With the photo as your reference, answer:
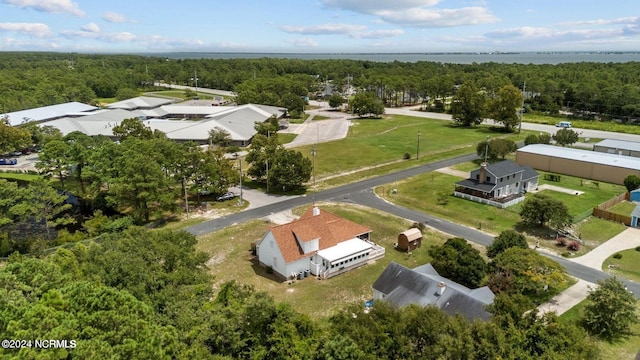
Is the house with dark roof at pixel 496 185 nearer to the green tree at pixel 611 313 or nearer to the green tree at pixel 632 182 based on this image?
the green tree at pixel 632 182

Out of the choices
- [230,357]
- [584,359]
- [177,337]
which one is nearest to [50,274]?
[177,337]

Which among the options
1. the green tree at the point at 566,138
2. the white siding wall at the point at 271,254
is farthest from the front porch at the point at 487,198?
the green tree at the point at 566,138

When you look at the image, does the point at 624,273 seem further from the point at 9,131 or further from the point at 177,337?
the point at 9,131

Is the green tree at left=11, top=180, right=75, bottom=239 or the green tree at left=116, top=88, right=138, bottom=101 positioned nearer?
the green tree at left=11, top=180, right=75, bottom=239

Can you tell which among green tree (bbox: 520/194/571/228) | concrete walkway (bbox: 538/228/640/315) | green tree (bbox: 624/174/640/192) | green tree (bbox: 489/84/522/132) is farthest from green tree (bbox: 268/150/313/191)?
green tree (bbox: 489/84/522/132)

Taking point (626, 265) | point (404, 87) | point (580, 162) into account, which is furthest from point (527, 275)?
point (404, 87)

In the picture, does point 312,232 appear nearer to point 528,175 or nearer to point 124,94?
point 528,175

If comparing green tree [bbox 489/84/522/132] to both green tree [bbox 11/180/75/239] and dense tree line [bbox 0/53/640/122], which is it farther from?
green tree [bbox 11/180/75/239]
